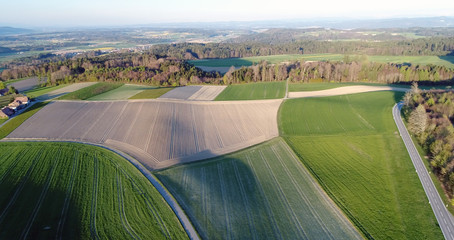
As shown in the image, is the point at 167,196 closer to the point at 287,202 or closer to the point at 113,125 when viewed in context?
the point at 287,202

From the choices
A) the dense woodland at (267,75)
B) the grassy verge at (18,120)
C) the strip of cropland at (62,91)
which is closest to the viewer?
the grassy verge at (18,120)

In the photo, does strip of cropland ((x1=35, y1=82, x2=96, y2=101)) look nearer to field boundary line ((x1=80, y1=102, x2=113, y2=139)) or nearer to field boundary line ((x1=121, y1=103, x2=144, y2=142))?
field boundary line ((x1=80, y1=102, x2=113, y2=139))

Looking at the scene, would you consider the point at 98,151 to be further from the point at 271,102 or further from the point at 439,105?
the point at 439,105

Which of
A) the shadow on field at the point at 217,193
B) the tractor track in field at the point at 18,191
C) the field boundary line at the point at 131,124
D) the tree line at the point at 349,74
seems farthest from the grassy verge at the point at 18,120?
the tree line at the point at 349,74

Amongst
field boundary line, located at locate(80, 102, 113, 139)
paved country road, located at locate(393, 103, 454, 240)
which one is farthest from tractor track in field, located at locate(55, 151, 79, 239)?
paved country road, located at locate(393, 103, 454, 240)

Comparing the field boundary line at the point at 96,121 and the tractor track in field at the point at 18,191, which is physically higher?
the field boundary line at the point at 96,121

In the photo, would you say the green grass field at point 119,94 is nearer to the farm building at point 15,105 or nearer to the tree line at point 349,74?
the farm building at point 15,105

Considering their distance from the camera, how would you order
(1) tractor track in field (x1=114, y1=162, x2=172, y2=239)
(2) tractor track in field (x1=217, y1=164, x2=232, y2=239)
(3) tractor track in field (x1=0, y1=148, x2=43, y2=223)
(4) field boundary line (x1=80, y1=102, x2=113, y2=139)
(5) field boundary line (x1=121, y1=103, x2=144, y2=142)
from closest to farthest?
Answer: (1) tractor track in field (x1=114, y1=162, x2=172, y2=239) < (2) tractor track in field (x1=217, y1=164, x2=232, y2=239) < (3) tractor track in field (x1=0, y1=148, x2=43, y2=223) < (5) field boundary line (x1=121, y1=103, x2=144, y2=142) < (4) field boundary line (x1=80, y1=102, x2=113, y2=139)
